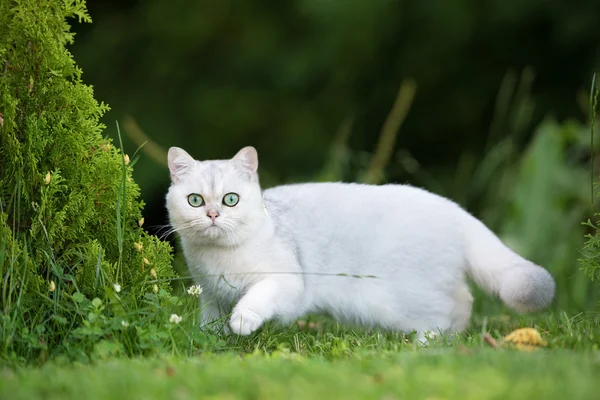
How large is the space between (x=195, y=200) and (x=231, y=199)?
18 centimetres

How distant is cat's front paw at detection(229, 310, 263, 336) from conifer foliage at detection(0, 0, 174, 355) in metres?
0.37

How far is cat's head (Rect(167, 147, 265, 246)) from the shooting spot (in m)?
3.81

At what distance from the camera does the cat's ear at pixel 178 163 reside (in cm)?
397

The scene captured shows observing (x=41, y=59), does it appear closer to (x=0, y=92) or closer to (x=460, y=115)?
(x=0, y=92)

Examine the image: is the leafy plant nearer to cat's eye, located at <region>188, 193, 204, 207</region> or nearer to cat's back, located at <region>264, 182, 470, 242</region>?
cat's eye, located at <region>188, 193, 204, 207</region>

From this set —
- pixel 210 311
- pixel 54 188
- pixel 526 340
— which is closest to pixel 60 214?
pixel 54 188

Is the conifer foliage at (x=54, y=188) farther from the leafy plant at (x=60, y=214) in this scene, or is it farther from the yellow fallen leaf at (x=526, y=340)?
the yellow fallen leaf at (x=526, y=340)

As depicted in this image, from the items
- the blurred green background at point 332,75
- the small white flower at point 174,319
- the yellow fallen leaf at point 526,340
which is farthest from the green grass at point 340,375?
the blurred green background at point 332,75

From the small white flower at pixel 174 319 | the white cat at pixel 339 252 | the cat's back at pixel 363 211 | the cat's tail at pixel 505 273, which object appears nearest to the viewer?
the small white flower at pixel 174 319

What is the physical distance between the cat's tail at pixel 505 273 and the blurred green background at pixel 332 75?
3341 millimetres

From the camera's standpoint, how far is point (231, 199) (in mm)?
3875

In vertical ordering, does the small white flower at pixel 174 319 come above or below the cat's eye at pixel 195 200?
below

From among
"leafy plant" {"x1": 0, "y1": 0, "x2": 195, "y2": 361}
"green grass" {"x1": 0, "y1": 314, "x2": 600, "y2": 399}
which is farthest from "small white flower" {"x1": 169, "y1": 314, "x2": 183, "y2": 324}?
"green grass" {"x1": 0, "y1": 314, "x2": 600, "y2": 399}

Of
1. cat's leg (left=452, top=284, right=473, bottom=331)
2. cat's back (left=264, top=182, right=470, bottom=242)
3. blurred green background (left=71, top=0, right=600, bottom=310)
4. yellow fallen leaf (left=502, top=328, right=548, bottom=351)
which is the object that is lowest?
cat's leg (left=452, top=284, right=473, bottom=331)
